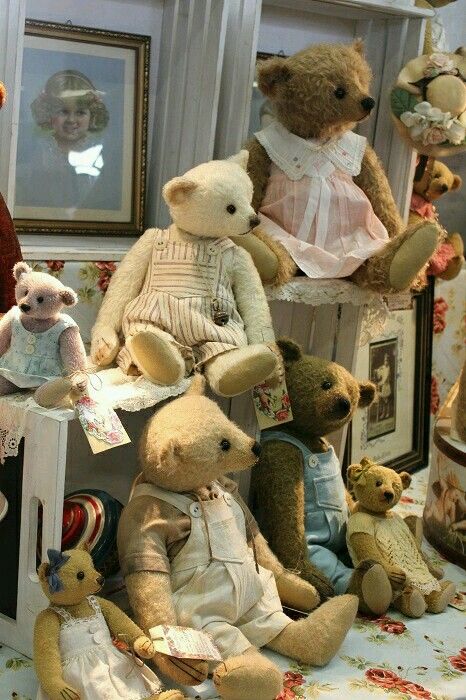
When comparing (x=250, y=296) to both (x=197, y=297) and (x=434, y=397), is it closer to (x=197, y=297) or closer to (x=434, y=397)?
(x=197, y=297)

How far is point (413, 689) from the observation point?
5.36ft

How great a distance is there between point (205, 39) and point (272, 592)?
1052 mm

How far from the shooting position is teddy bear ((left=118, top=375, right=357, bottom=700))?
1613mm

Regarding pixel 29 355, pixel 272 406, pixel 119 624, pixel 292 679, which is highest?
pixel 29 355

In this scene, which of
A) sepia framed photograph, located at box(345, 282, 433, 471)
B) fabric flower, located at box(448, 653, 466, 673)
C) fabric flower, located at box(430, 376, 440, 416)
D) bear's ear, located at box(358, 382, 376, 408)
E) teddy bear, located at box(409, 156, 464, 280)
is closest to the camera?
fabric flower, located at box(448, 653, 466, 673)

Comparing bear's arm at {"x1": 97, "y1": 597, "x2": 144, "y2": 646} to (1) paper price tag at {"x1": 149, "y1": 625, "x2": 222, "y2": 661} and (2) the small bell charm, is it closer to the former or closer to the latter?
(1) paper price tag at {"x1": 149, "y1": 625, "x2": 222, "y2": 661}

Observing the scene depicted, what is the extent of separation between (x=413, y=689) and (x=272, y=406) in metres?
0.56

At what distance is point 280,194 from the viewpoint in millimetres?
2023

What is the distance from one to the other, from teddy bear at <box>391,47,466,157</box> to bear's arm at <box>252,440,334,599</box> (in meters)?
0.71

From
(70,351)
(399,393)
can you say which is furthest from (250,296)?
(399,393)

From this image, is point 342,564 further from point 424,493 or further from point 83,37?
point 83,37

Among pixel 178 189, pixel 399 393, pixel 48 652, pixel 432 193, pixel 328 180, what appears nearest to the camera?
pixel 48 652

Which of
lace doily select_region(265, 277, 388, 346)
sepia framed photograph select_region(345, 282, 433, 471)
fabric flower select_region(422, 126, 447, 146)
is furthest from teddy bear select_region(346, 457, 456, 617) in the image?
fabric flower select_region(422, 126, 447, 146)

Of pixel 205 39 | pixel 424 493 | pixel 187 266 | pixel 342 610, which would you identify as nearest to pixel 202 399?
pixel 187 266
